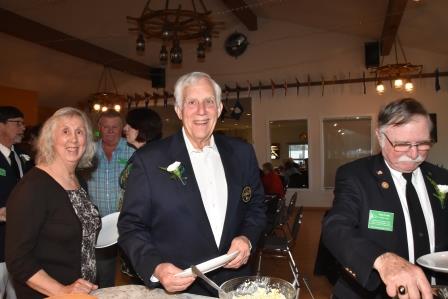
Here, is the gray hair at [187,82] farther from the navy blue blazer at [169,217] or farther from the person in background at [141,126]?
the person in background at [141,126]

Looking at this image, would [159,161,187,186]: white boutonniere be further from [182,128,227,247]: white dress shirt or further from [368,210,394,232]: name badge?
[368,210,394,232]: name badge

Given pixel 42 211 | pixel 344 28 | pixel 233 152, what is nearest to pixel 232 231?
pixel 233 152

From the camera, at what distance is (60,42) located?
8172 millimetres

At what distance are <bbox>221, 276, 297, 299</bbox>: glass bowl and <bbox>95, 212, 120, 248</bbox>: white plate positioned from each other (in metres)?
0.88

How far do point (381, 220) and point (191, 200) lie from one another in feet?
2.29

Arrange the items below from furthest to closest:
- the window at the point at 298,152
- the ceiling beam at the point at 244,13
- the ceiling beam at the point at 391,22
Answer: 1. the window at the point at 298,152
2. the ceiling beam at the point at 244,13
3. the ceiling beam at the point at 391,22

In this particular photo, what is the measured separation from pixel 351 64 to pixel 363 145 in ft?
6.79

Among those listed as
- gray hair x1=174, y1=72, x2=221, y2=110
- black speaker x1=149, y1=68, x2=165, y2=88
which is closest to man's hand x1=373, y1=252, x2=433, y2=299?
gray hair x1=174, y1=72, x2=221, y2=110

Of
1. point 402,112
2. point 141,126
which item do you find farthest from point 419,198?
point 141,126

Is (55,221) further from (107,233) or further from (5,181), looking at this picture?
(5,181)

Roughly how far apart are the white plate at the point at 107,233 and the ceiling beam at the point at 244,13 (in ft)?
21.4

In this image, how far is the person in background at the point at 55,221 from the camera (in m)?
1.44

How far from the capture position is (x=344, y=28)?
9.31 m

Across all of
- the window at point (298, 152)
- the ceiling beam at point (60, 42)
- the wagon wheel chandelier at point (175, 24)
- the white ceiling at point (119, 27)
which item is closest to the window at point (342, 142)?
the window at point (298, 152)
